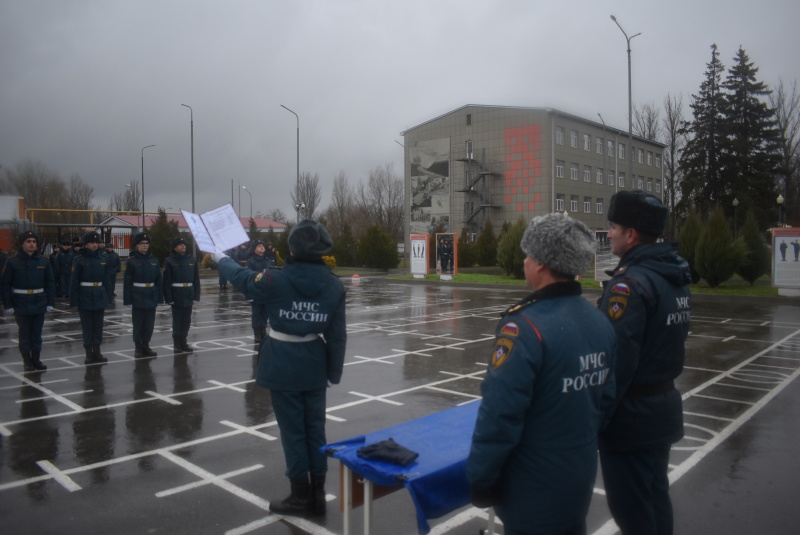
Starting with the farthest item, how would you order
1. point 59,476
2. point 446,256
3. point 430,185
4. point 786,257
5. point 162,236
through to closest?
1. point 430,185
2. point 162,236
3. point 446,256
4. point 786,257
5. point 59,476

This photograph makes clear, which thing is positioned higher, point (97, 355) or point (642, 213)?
point (642, 213)

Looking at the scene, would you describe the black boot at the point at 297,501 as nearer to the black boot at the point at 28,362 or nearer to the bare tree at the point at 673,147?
the black boot at the point at 28,362

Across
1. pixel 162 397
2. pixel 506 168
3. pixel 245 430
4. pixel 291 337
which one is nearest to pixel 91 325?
pixel 162 397

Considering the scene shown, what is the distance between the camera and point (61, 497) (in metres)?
4.70

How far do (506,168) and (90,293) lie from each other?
134 ft

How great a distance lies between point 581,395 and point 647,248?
1.13 meters

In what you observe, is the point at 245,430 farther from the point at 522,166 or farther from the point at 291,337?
the point at 522,166

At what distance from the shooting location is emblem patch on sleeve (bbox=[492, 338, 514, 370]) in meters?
2.39

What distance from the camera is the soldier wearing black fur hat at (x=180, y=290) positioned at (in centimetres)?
1104

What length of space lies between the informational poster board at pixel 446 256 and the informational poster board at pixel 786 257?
45.2 feet

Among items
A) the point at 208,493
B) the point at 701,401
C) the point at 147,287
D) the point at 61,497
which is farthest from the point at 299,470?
the point at 147,287

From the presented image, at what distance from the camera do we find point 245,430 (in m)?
6.40

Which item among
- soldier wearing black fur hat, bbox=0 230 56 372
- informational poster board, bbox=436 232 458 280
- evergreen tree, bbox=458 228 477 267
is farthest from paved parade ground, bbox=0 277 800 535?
evergreen tree, bbox=458 228 477 267

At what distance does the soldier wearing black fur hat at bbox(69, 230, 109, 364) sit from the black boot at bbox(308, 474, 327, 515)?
23.3ft
